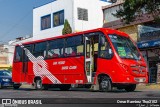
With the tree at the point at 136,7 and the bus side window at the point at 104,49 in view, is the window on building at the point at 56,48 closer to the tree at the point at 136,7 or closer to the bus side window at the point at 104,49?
the bus side window at the point at 104,49

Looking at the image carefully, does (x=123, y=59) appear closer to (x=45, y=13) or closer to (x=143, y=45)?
(x=143, y=45)

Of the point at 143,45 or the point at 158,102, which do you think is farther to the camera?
the point at 143,45

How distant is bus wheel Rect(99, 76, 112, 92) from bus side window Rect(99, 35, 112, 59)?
42.1 inches

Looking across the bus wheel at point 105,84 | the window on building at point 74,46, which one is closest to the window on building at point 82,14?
the window on building at point 74,46

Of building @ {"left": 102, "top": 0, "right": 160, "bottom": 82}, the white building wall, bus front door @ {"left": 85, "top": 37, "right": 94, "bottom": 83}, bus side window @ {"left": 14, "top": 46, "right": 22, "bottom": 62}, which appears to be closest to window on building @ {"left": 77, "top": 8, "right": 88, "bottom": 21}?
the white building wall

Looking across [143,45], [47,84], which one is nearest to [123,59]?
[47,84]

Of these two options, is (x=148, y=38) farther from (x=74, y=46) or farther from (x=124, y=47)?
(x=124, y=47)

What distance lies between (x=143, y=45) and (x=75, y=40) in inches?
436

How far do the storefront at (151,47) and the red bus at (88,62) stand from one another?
32.1 feet

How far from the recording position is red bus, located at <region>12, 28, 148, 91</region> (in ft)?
51.9

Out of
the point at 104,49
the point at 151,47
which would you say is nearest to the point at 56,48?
the point at 104,49

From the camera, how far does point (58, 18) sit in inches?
1604

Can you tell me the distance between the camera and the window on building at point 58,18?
132 ft

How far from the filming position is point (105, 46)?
16.1 meters
